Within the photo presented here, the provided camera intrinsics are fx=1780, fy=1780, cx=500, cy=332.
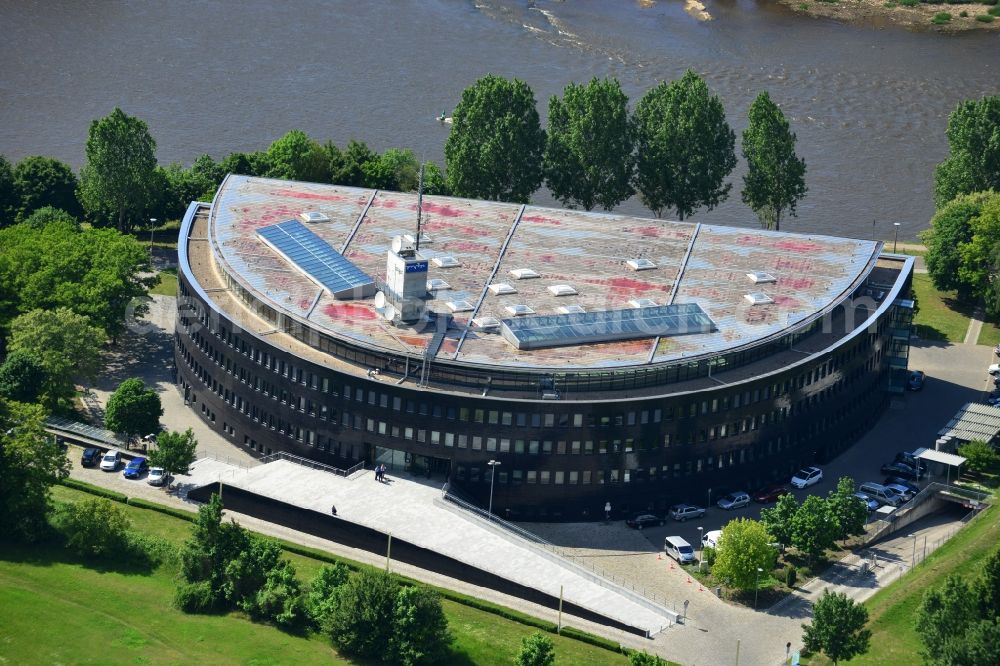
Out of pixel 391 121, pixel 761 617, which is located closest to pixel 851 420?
pixel 761 617

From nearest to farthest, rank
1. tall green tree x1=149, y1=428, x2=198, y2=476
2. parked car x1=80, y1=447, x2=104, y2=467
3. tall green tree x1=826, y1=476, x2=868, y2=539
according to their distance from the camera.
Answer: tall green tree x1=826, y1=476, x2=868, y2=539 → tall green tree x1=149, y1=428, x2=198, y2=476 → parked car x1=80, y1=447, x2=104, y2=467

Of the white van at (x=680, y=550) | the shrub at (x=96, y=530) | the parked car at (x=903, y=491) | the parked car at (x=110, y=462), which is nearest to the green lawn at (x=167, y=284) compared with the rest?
the parked car at (x=110, y=462)

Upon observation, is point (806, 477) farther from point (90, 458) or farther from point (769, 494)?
point (90, 458)

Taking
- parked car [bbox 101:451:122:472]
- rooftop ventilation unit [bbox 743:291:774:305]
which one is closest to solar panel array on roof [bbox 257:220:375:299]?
parked car [bbox 101:451:122:472]

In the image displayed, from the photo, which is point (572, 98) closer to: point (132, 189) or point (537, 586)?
point (132, 189)

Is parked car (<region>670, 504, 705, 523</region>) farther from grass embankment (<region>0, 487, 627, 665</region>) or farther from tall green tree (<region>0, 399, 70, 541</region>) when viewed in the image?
tall green tree (<region>0, 399, 70, 541</region>)

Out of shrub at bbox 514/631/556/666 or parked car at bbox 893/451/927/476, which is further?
parked car at bbox 893/451/927/476

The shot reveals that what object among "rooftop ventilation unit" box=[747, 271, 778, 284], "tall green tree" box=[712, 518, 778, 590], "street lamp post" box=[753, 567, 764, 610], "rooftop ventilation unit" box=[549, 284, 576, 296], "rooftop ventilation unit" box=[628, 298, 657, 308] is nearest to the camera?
"tall green tree" box=[712, 518, 778, 590]

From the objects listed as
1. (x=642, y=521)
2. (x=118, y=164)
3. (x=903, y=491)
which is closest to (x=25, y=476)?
(x=642, y=521)
